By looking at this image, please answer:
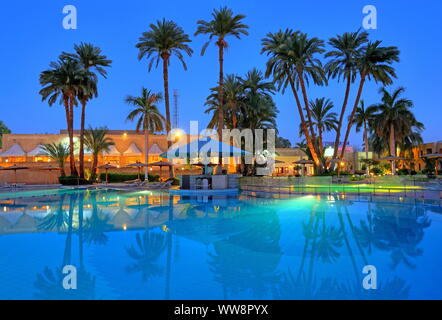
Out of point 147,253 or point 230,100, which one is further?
point 230,100

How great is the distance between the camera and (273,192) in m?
20.3

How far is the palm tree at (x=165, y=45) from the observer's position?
2781 centimetres

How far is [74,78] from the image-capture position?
29688mm

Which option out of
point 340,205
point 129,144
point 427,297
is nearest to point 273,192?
point 340,205

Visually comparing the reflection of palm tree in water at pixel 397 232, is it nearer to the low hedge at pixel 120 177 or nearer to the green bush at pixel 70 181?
the low hedge at pixel 120 177

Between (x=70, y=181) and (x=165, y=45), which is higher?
(x=165, y=45)

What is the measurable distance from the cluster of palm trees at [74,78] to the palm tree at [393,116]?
33111 mm

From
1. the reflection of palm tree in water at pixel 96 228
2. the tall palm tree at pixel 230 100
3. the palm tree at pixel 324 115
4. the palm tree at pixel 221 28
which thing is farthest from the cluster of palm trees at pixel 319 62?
the reflection of palm tree in water at pixel 96 228

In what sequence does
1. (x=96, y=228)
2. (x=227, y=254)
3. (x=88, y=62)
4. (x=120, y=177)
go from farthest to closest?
(x=120, y=177), (x=88, y=62), (x=96, y=228), (x=227, y=254)

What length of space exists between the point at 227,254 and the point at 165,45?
25.7 m

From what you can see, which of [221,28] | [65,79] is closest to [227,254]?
[221,28]

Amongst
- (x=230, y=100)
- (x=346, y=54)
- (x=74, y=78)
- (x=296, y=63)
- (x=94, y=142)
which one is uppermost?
(x=346, y=54)

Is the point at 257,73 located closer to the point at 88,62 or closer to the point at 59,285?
the point at 88,62
